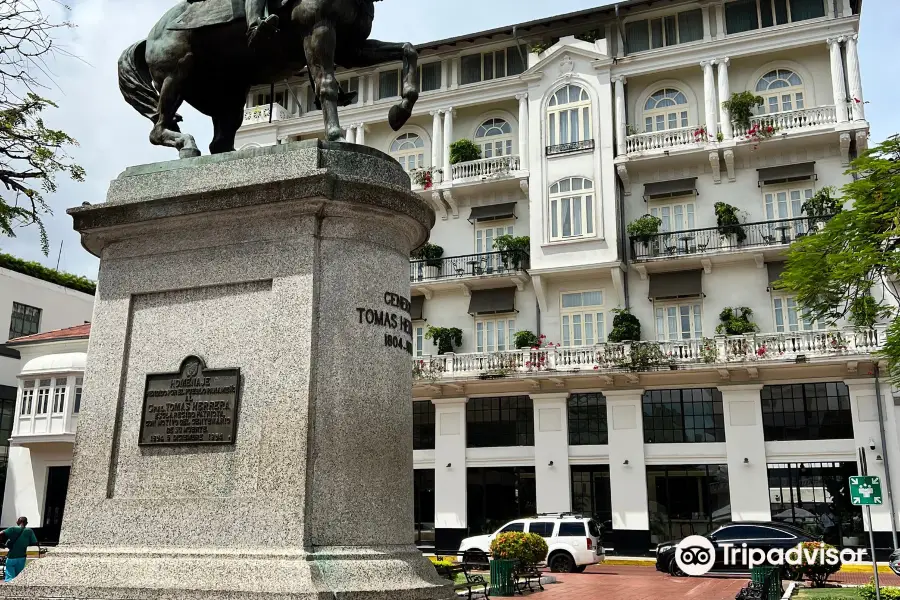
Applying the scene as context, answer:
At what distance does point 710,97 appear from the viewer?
33250 millimetres

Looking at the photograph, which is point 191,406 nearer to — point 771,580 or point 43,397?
point 771,580

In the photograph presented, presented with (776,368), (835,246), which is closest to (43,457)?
(776,368)

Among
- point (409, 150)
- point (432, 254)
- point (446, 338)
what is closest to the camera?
point (446, 338)

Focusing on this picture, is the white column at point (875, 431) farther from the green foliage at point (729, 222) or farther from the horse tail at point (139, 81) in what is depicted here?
the horse tail at point (139, 81)

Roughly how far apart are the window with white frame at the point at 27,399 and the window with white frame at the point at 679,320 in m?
28.2

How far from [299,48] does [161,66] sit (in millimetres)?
1411

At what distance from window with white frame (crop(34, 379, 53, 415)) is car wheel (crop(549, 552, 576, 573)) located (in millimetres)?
25206

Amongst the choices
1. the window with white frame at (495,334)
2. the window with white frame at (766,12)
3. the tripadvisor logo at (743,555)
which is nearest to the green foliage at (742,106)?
the window with white frame at (766,12)

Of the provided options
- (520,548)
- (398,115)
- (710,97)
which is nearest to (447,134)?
(710,97)

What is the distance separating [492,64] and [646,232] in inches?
425

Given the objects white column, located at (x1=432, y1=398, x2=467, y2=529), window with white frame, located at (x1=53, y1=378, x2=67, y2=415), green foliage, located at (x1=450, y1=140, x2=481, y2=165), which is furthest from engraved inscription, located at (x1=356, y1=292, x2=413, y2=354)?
window with white frame, located at (x1=53, y1=378, x2=67, y2=415)

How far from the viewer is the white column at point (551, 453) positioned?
3219cm

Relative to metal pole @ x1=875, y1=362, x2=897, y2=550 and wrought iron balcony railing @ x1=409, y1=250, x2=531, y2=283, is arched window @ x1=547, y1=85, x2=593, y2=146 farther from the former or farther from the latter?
metal pole @ x1=875, y1=362, x2=897, y2=550

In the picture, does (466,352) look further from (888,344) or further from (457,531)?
(888,344)
